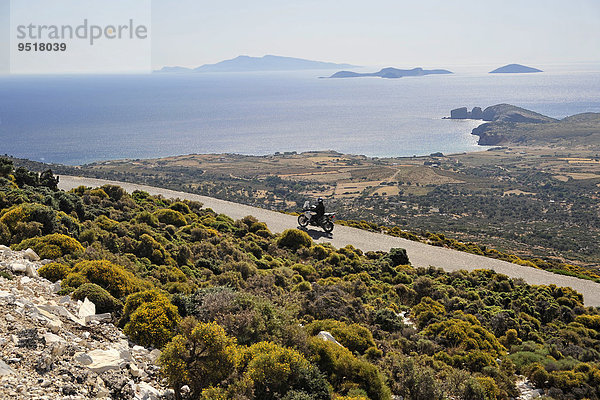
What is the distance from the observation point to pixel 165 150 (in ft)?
374

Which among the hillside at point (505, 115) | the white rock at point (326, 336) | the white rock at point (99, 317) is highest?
the hillside at point (505, 115)

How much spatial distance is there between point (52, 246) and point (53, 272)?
1582mm

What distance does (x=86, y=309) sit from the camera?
704 cm

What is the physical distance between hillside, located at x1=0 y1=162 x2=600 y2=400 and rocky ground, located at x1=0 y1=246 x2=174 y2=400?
9 centimetres

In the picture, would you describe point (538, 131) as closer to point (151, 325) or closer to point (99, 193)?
point (99, 193)

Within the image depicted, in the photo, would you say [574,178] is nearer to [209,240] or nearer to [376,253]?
[376,253]

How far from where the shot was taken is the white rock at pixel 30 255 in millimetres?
9039

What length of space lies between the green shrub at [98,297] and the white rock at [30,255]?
238 centimetres

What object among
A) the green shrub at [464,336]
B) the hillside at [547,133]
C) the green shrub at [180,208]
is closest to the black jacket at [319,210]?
the green shrub at [180,208]

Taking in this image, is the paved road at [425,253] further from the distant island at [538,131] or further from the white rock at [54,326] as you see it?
the distant island at [538,131]

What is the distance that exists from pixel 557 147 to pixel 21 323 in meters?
134

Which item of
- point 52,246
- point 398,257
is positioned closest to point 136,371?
point 52,246

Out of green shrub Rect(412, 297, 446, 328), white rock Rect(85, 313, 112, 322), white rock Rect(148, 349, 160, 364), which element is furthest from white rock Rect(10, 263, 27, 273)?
green shrub Rect(412, 297, 446, 328)

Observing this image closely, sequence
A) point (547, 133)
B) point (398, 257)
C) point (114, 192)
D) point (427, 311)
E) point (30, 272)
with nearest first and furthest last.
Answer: point (30, 272) → point (427, 311) → point (398, 257) → point (114, 192) → point (547, 133)
